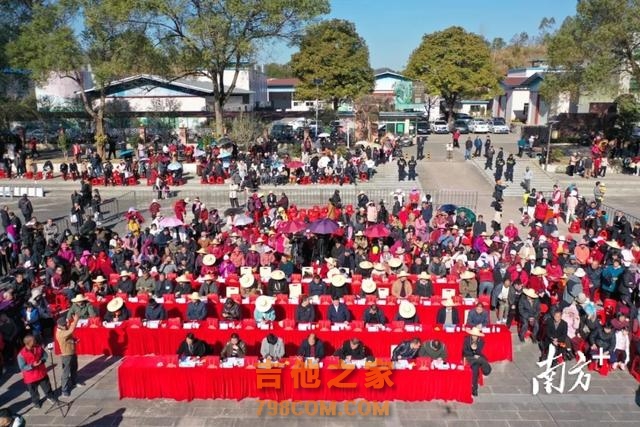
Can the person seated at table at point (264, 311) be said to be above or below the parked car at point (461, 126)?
below

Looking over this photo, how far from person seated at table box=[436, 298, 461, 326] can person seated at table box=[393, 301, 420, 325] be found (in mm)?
490

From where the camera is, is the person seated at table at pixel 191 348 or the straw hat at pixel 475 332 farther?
the straw hat at pixel 475 332

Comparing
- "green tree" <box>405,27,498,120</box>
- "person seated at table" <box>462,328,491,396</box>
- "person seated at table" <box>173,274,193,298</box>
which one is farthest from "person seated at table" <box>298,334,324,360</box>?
"green tree" <box>405,27,498,120</box>

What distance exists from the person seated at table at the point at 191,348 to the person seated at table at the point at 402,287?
4.95 meters

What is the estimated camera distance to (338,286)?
13055 mm

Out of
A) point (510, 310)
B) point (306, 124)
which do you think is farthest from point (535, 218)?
point (306, 124)

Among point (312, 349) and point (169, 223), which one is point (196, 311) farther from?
point (169, 223)

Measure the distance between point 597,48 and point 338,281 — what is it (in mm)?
24076

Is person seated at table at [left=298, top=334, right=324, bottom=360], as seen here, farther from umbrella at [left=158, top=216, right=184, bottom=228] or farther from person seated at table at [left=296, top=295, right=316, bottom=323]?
umbrella at [left=158, top=216, right=184, bottom=228]

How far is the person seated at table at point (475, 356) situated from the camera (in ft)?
33.0

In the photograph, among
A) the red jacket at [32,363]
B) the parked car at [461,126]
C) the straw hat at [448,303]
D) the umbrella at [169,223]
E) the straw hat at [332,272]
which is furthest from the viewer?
the parked car at [461,126]

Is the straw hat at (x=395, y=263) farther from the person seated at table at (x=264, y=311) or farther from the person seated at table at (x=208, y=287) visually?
the person seated at table at (x=208, y=287)

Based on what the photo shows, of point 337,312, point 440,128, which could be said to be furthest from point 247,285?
point 440,128

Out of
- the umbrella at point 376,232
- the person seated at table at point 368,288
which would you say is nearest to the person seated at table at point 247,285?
the person seated at table at point 368,288
